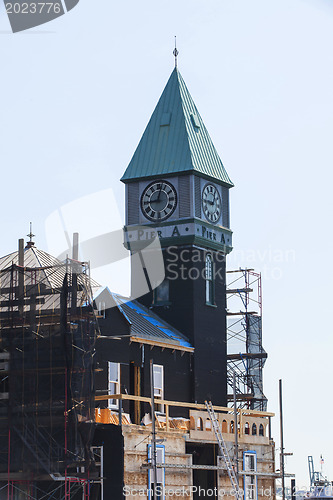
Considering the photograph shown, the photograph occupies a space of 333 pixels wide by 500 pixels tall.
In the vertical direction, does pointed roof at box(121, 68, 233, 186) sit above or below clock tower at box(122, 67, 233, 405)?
above

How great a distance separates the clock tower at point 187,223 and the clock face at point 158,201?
0.20ft

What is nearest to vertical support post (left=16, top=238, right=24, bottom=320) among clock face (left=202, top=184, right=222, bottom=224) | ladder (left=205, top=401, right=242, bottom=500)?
ladder (left=205, top=401, right=242, bottom=500)

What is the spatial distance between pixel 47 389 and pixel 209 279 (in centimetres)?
1802

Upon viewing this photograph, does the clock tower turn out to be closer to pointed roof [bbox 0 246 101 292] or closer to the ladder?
the ladder

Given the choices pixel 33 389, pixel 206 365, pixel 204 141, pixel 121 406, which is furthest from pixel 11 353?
pixel 204 141

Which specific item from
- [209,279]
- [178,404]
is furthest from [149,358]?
[209,279]

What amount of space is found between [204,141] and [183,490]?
2255cm

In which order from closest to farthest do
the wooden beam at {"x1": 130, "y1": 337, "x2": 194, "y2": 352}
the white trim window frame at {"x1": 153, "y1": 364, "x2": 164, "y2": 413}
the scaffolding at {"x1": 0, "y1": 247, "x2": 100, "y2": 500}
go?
the scaffolding at {"x1": 0, "y1": 247, "x2": 100, "y2": 500}, the wooden beam at {"x1": 130, "y1": 337, "x2": 194, "y2": 352}, the white trim window frame at {"x1": 153, "y1": 364, "x2": 164, "y2": 413}

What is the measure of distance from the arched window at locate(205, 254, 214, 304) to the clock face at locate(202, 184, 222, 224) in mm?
2397

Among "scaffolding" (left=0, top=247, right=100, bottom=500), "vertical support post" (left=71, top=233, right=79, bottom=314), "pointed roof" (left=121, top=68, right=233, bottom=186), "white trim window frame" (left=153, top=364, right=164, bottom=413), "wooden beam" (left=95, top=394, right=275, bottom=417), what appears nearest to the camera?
"scaffolding" (left=0, top=247, right=100, bottom=500)

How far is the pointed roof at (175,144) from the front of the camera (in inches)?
2618

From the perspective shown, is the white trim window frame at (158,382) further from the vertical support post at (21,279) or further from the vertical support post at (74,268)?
the vertical support post at (21,279)

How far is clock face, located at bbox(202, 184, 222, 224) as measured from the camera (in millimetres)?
66562

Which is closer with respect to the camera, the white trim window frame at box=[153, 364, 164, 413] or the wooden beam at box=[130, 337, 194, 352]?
the wooden beam at box=[130, 337, 194, 352]
